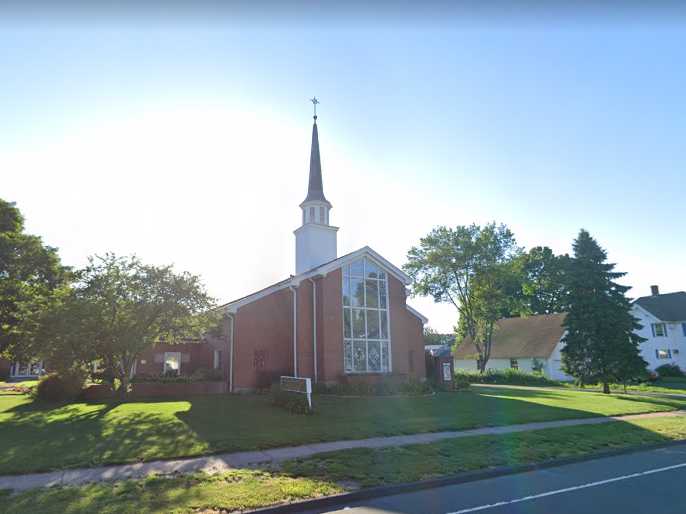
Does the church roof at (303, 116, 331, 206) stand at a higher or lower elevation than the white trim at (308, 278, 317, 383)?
higher

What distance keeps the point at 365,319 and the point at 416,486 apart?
16318 mm

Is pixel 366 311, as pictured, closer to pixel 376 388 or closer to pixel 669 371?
pixel 376 388

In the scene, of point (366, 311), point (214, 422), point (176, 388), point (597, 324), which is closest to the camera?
point (214, 422)

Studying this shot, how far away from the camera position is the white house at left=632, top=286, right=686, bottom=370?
43.4 m

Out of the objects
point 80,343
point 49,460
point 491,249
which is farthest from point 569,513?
point 491,249

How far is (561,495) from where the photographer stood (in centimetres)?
742

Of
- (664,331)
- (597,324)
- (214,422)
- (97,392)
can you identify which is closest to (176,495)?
(214,422)

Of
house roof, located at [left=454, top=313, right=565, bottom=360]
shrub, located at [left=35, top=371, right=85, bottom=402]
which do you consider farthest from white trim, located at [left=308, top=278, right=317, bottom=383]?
house roof, located at [left=454, top=313, right=565, bottom=360]

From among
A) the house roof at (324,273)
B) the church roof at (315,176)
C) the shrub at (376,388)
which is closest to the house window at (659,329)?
the house roof at (324,273)

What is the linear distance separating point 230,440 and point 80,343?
10.1 meters

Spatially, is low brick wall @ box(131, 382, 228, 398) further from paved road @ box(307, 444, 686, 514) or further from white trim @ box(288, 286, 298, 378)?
paved road @ box(307, 444, 686, 514)

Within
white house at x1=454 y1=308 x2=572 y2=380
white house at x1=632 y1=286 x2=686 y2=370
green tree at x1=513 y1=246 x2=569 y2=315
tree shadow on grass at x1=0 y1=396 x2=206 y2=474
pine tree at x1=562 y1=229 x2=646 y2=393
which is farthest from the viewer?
green tree at x1=513 y1=246 x2=569 y2=315

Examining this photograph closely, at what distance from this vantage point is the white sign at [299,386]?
15.3m

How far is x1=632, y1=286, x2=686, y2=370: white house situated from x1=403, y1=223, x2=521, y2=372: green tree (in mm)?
15176
